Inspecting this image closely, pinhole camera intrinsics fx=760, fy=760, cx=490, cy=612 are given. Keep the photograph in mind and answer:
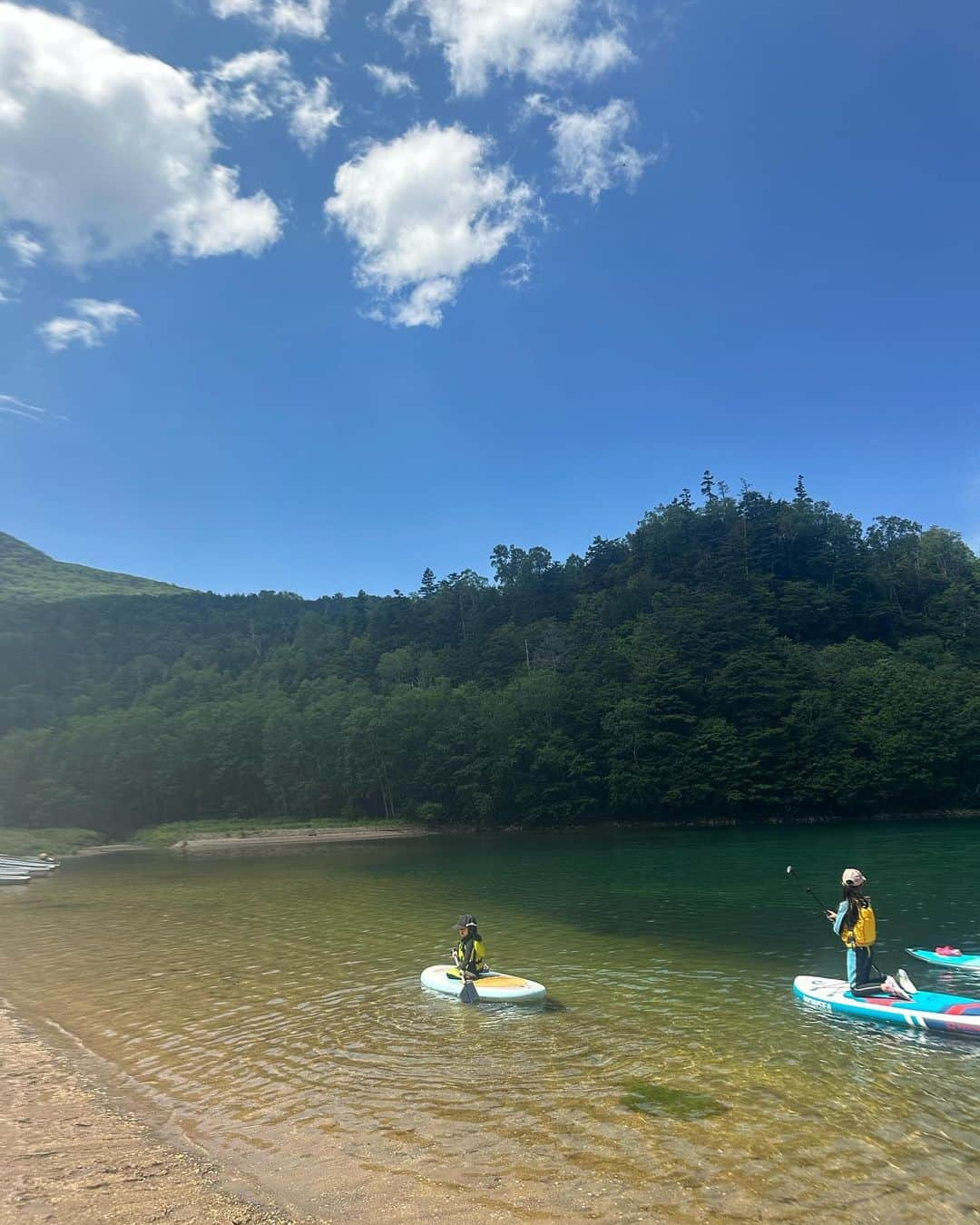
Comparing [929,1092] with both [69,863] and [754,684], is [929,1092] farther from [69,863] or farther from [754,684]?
Result: [754,684]

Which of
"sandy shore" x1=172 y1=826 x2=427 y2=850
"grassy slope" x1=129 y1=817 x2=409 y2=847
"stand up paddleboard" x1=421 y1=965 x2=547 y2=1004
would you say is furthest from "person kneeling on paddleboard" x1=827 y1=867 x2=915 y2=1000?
"grassy slope" x1=129 y1=817 x2=409 y2=847

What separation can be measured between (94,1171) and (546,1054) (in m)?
6.23

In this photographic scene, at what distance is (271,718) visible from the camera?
8725 centimetres

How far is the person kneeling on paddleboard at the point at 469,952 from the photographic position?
14828mm

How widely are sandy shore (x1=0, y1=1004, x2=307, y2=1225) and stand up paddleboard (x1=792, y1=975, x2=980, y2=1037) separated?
33.0 feet

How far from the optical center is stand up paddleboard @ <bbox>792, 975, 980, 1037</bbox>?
11.7m

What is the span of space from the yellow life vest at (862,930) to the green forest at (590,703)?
58461 mm

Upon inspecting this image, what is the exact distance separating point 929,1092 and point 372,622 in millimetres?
133997

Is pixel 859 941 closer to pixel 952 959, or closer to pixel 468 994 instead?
pixel 952 959

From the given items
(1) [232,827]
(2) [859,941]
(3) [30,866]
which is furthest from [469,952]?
(1) [232,827]

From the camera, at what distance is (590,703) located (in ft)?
258

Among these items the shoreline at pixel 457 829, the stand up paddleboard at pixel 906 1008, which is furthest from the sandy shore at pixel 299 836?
the stand up paddleboard at pixel 906 1008

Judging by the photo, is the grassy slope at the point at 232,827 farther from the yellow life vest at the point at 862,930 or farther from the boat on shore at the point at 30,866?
the yellow life vest at the point at 862,930

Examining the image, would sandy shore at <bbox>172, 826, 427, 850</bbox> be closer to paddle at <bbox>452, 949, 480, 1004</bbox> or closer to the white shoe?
paddle at <bbox>452, 949, 480, 1004</bbox>
